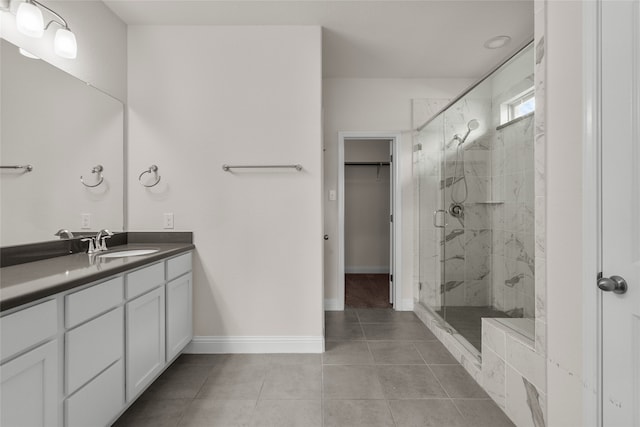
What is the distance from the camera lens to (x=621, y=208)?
1.01m

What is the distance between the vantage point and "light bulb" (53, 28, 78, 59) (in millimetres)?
1720

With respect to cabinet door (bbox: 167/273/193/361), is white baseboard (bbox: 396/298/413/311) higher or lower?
lower

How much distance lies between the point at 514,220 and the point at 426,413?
4.61 ft

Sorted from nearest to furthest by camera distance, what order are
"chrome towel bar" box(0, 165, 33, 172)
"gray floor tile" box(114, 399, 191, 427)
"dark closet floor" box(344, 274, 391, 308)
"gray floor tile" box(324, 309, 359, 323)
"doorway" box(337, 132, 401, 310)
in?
"chrome towel bar" box(0, 165, 33, 172) < "gray floor tile" box(114, 399, 191, 427) < "gray floor tile" box(324, 309, 359, 323) < "dark closet floor" box(344, 274, 391, 308) < "doorway" box(337, 132, 401, 310)

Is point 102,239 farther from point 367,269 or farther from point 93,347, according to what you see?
point 367,269

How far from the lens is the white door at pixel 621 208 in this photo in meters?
0.97

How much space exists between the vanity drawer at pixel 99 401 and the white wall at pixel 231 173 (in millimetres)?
935

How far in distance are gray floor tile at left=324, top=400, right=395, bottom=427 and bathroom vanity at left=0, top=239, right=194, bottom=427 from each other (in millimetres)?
1053

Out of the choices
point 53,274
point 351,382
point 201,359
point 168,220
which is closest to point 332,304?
point 351,382

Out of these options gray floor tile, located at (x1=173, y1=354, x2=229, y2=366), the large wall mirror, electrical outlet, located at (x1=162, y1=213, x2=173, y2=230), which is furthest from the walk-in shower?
the large wall mirror

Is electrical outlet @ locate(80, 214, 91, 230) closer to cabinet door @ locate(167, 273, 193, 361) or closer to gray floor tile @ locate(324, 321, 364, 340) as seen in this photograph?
cabinet door @ locate(167, 273, 193, 361)

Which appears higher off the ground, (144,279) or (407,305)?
(144,279)

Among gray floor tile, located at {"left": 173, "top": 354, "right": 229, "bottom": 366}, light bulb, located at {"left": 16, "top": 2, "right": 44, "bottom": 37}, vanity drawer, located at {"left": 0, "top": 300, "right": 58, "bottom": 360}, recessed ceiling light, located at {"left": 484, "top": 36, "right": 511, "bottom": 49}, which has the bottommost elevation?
gray floor tile, located at {"left": 173, "top": 354, "right": 229, "bottom": 366}

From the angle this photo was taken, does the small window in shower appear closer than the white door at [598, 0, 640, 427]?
No
